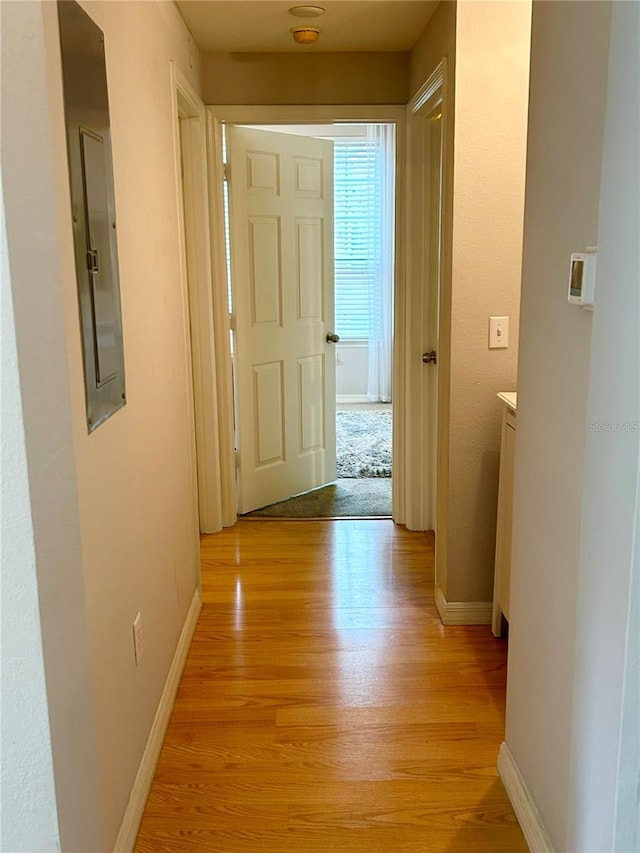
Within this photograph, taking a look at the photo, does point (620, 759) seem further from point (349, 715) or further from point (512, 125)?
point (512, 125)

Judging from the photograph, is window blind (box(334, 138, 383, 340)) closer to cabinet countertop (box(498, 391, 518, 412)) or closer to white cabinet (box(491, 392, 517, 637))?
cabinet countertop (box(498, 391, 518, 412))

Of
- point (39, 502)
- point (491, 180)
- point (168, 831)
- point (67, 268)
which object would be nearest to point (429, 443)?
point (491, 180)

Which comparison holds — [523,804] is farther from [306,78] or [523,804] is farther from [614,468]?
[306,78]

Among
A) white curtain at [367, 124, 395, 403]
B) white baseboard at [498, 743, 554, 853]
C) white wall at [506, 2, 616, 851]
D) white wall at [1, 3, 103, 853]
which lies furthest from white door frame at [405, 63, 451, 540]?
white curtain at [367, 124, 395, 403]

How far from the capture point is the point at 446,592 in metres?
3.07

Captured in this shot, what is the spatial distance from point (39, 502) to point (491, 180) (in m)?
2.19

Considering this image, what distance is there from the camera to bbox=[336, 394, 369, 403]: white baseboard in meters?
7.49

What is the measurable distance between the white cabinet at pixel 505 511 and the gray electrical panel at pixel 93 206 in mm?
1354

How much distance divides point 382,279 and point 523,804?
563 cm

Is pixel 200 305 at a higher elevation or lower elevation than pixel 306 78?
lower

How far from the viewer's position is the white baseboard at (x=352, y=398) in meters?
7.49

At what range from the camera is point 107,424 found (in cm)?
179

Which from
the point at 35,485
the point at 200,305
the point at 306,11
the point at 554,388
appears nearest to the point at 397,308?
the point at 200,305

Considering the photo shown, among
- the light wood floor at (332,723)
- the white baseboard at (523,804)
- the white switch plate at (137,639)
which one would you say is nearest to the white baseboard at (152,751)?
the light wood floor at (332,723)
